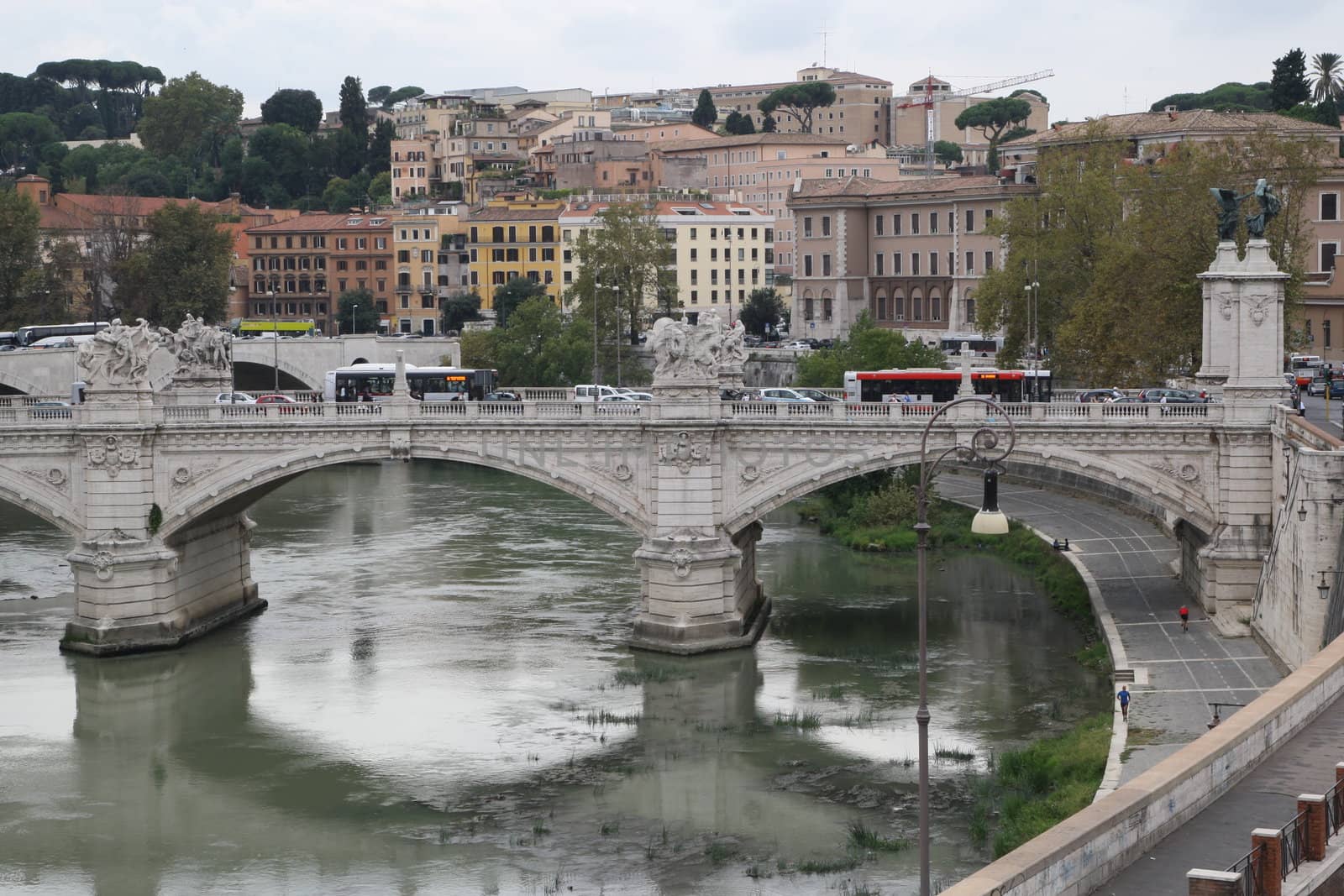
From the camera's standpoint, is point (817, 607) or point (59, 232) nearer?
point (817, 607)

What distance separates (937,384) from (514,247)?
60.6 meters

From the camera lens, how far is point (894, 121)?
627 ft

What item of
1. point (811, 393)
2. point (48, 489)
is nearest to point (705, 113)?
point (811, 393)

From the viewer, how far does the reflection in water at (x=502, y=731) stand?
31.3 metres

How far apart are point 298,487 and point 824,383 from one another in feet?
69.1

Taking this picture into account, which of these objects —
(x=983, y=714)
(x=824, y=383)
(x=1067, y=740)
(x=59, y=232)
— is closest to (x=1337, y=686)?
(x=1067, y=740)

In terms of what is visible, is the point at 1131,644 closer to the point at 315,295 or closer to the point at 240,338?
the point at 240,338

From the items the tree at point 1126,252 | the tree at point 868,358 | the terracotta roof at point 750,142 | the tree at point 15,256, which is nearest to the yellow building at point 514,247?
the terracotta roof at point 750,142

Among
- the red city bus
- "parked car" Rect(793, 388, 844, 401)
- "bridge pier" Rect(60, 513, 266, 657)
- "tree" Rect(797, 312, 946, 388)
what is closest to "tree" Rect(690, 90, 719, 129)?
"tree" Rect(797, 312, 946, 388)

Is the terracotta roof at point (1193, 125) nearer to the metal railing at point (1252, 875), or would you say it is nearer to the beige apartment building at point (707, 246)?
the beige apartment building at point (707, 246)

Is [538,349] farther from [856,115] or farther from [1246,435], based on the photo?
[856,115]

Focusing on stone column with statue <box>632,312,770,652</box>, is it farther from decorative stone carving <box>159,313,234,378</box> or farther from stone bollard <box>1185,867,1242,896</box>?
stone bollard <box>1185,867,1242,896</box>

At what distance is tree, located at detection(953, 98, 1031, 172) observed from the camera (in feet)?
581

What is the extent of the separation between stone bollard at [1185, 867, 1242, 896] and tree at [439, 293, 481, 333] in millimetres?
100119
